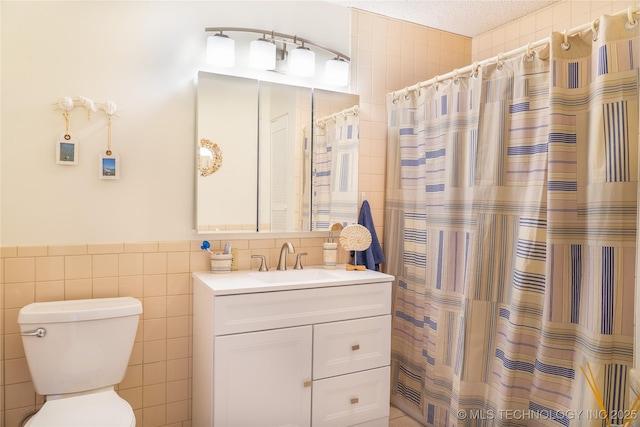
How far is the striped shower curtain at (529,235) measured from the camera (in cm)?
157

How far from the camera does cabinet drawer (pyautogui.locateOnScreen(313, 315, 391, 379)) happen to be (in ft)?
6.78

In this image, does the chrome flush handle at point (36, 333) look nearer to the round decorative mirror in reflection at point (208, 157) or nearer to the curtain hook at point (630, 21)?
the round decorative mirror in reflection at point (208, 157)

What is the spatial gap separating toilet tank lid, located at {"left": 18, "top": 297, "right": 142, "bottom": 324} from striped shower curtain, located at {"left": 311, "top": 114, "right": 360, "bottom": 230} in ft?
3.65

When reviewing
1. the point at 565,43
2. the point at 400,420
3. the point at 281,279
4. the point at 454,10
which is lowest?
the point at 400,420

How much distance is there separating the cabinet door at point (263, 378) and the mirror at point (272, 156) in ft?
2.13

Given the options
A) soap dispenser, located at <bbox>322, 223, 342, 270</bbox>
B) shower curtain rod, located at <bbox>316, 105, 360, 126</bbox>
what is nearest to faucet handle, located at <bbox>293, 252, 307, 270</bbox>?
soap dispenser, located at <bbox>322, 223, 342, 270</bbox>

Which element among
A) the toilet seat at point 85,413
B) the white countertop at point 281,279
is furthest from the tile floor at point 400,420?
the toilet seat at point 85,413

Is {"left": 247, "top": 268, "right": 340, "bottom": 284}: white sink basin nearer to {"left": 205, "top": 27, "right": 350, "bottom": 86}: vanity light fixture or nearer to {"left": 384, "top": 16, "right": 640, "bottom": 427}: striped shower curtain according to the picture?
{"left": 384, "top": 16, "right": 640, "bottom": 427}: striped shower curtain

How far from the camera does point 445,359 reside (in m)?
2.27

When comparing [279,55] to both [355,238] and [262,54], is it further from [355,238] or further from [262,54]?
[355,238]

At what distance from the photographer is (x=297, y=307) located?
2.01 m

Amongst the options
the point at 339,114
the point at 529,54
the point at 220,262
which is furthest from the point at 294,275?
the point at 529,54

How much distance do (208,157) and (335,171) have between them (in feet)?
2.58

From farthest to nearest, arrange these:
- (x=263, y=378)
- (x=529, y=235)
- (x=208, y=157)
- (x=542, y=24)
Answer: (x=542, y=24) → (x=208, y=157) → (x=263, y=378) → (x=529, y=235)
